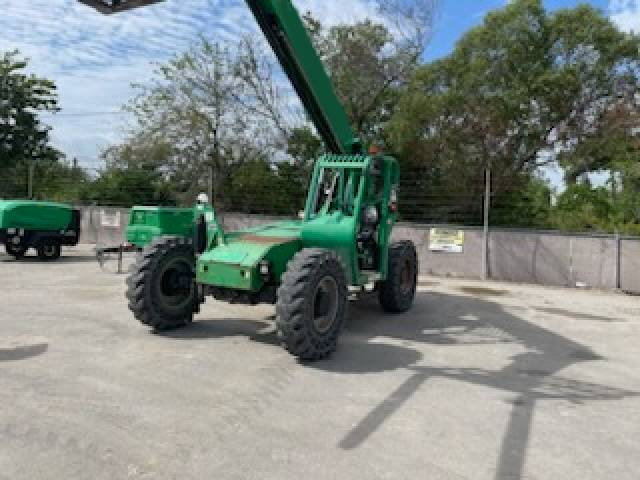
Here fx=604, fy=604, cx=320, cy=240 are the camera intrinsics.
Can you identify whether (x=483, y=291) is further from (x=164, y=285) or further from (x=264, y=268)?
(x=164, y=285)

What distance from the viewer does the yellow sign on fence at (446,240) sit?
558 inches

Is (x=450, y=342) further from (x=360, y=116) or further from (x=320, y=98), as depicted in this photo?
(x=360, y=116)

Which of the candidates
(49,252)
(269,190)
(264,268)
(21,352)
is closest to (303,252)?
(264,268)

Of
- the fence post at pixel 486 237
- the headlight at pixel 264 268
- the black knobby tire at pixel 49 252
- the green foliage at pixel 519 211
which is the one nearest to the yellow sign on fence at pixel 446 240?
the fence post at pixel 486 237

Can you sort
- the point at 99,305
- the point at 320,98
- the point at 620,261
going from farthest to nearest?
the point at 620,261
the point at 99,305
the point at 320,98

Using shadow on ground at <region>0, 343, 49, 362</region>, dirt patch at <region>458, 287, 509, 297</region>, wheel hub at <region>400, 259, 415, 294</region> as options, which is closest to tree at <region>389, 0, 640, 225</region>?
dirt patch at <region>458, 287, 509, 297</region>

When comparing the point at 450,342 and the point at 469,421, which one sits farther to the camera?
the point at 450,342

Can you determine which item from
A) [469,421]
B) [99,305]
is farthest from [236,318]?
[469,421]

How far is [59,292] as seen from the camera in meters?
9.73

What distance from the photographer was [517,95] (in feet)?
49.0

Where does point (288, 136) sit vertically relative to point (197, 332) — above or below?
above

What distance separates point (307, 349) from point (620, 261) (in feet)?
30.2

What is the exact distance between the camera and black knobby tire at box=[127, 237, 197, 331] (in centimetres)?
676

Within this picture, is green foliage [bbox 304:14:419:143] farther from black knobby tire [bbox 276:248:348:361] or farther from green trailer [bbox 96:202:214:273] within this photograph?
black knobby tire [bbox 276:248:348:361]
